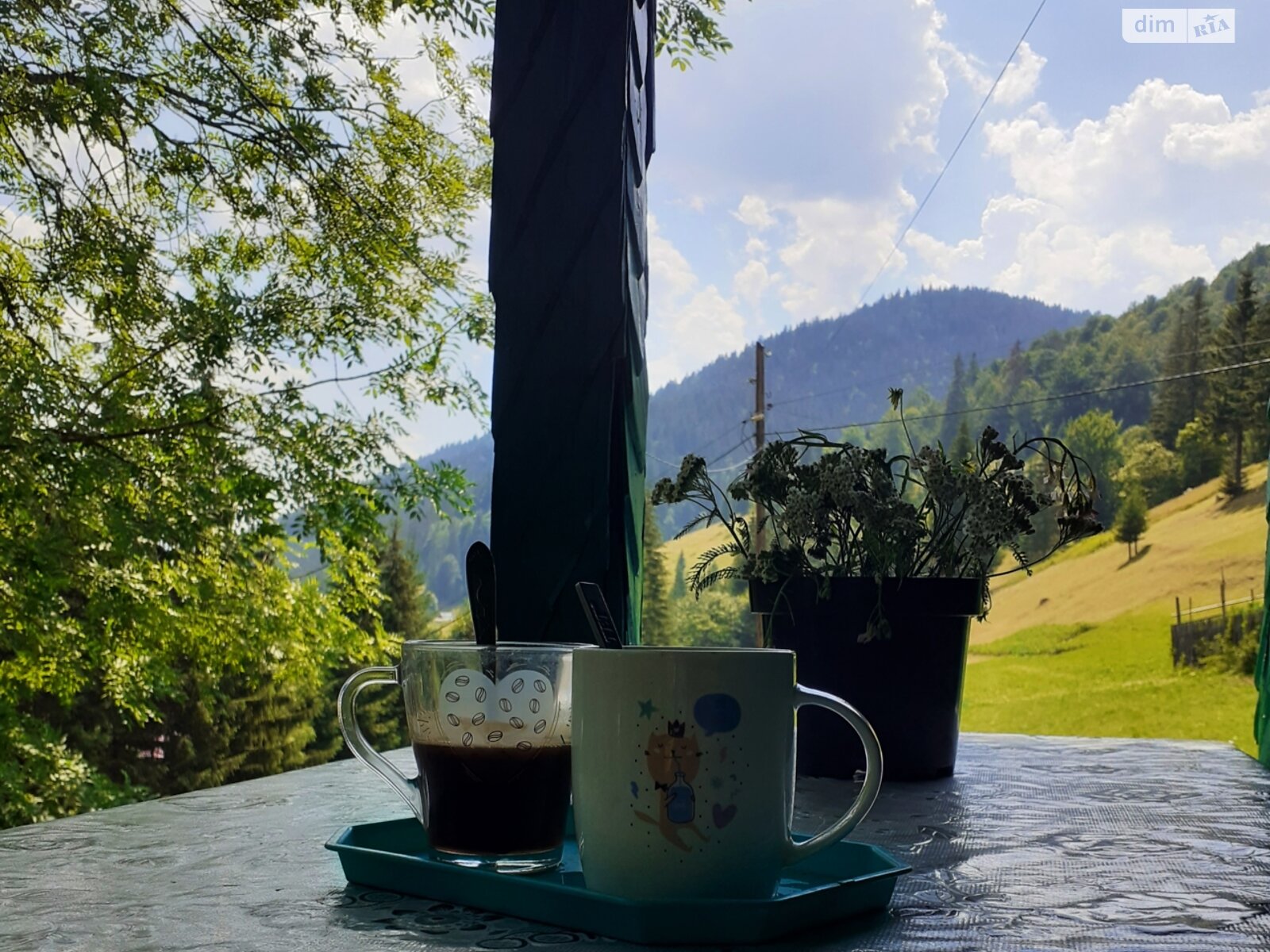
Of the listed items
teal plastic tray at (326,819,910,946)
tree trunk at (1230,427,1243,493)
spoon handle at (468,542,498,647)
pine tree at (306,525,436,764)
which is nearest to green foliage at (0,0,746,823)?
spoon handle at (468,542,498,647)

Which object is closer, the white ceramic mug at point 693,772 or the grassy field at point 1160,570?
the white ceramic mug at point 693,772

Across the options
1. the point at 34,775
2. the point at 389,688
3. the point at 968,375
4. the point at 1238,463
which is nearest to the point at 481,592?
the point at 34,775

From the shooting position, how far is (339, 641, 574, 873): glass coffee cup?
1.56ft

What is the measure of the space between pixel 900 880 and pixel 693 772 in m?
0.16

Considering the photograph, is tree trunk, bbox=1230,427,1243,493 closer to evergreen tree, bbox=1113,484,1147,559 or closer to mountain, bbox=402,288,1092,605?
evergreen tree, bbox=1113,484,1147,559

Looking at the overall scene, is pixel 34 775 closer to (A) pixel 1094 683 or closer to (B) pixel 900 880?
(B) pixel 900 880

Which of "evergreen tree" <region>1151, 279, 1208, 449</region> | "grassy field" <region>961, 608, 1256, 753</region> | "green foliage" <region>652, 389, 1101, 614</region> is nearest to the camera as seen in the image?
"green foliage" <region>652, 389, 1101, 614</region>

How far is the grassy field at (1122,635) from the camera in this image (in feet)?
41.3

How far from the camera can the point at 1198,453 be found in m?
12.5

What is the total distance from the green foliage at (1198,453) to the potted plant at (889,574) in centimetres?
1291

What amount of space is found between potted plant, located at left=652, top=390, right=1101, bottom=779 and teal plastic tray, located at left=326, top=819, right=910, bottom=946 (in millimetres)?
395

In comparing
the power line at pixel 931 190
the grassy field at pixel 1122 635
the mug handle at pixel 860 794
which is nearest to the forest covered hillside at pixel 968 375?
the power line at pixel 931 190

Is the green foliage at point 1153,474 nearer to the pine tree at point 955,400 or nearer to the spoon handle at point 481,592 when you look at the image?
the pine tree at point 955,400

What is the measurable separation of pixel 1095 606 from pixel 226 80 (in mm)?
12788
